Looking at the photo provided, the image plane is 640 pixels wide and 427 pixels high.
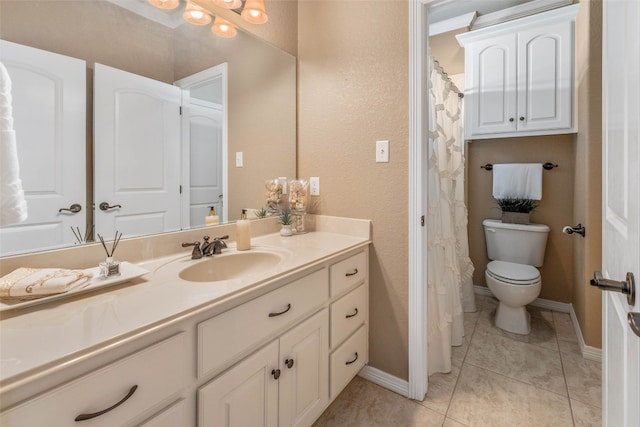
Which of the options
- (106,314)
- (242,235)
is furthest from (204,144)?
(106,314)

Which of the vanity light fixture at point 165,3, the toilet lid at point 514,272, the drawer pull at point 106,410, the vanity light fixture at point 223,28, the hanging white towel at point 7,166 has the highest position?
the vanity light fixture at point 223,28

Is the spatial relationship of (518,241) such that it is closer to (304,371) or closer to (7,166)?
(304,371)

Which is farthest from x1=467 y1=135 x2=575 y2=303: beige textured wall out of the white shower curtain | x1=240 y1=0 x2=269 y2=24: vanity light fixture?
A: x1=240 y1=0 x2=269 y2=24: vanity light fixture

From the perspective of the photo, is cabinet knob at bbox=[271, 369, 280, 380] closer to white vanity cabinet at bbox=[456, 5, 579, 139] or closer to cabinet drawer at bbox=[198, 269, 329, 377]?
cabinet drawer at bbox=[198, 269, 329, 377]

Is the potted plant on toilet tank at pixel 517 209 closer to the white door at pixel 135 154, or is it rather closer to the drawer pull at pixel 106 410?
the white door at pixel 135 154

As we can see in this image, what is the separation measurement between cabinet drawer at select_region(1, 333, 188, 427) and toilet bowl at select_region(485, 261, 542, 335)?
222cm

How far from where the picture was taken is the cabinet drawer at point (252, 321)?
0.80 m

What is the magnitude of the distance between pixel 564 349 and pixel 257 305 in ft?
7.29

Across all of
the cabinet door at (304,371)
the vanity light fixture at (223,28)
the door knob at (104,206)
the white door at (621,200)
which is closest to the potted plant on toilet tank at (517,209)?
the white door at (621,200)

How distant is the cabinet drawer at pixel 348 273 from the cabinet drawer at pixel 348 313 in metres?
0.05

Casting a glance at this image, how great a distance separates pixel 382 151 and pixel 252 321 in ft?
3.57

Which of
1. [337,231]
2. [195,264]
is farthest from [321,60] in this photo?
[195,264]

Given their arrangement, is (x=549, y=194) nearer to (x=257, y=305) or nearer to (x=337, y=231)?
(x=337, y=231)

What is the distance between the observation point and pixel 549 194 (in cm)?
254
